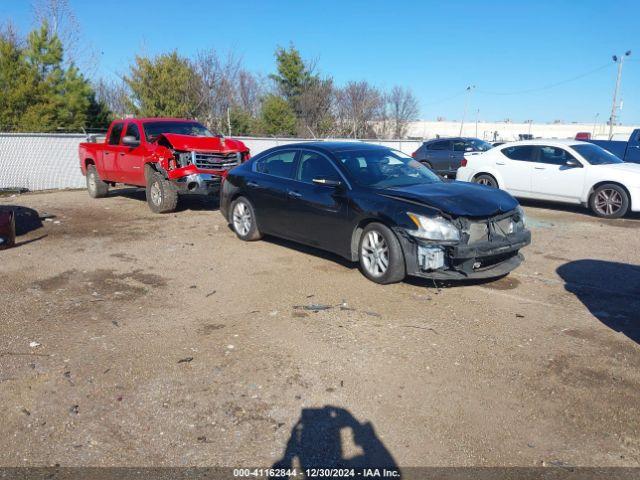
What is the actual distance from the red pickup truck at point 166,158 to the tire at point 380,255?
14.3 ft

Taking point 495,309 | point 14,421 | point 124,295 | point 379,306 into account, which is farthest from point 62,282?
point 495,309

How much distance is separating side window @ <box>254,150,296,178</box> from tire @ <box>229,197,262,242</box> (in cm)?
57

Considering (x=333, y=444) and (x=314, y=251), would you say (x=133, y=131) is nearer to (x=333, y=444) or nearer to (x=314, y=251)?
(x=314, y=251)

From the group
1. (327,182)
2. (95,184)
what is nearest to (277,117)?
(95,184)

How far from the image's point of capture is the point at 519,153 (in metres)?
11.9

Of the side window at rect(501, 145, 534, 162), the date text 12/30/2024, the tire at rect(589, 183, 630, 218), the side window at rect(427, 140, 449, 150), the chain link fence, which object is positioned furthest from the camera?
the side window at rect(427, 140, 449, 150)

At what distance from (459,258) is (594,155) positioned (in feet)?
23.8

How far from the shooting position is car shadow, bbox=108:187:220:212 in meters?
11.9

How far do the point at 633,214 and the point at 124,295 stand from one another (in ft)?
33.5

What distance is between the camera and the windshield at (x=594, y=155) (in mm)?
10930

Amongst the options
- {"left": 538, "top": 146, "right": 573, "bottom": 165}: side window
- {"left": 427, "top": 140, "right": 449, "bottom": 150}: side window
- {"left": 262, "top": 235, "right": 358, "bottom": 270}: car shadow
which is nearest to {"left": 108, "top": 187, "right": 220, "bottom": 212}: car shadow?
{"left": 262, "top": 235, "right": 358, "bottom": 270}: car shadow

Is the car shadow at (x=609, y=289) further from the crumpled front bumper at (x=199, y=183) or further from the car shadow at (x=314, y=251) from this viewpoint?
the crumpled front bumper at (x=199, y=183)

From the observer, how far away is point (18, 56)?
22.6m

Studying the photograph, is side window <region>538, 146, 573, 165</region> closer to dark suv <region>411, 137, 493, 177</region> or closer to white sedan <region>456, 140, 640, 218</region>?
white sedan <region>456, 140, 640, 218</region>
